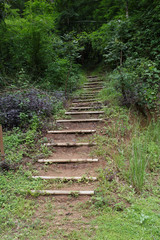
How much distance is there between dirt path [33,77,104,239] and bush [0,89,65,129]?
0.63 meters

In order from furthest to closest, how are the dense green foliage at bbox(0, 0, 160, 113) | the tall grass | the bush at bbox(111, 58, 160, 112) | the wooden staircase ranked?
the dense green foliage at bbox(0, 0, 160, 113)
the bush at bbox(111, 58, 160, 112)
the wooden staircase
the tall grass

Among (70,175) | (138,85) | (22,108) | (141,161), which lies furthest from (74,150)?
(138,85)

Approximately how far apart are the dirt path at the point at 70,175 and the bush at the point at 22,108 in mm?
634

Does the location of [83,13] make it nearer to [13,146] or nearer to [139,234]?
[13,146]

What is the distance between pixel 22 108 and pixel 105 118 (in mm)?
2203

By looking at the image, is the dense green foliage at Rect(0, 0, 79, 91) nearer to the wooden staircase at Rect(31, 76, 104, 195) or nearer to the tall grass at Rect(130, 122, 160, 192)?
the wooden staircase at Rect(31, 76, 104, 195)

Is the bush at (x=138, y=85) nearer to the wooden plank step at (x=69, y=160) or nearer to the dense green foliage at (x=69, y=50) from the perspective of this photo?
the dense green foliage at (x=69, y=50)

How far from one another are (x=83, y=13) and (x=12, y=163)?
10845 mm

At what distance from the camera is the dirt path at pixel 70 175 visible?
85.0 inches

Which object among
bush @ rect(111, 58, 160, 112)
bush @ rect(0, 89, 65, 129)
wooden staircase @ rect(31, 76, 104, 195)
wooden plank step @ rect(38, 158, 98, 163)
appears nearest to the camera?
wooden staircase @ rect(31, 76, 104, 195)

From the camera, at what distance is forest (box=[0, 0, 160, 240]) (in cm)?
208

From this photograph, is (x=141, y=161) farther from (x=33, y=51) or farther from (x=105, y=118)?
(x=33, y=51)

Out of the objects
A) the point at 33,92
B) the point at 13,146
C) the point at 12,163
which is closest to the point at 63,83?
the point at 33,92

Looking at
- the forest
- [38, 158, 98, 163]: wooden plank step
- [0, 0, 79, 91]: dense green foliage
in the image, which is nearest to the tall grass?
the forest
